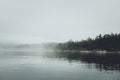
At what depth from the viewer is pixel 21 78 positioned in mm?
55094

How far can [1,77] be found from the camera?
2199 inches

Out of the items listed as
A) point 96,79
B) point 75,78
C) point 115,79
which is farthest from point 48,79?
point 115,79

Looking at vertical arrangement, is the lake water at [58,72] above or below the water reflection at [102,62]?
below

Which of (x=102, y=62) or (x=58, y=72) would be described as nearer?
(x=58, y=72)

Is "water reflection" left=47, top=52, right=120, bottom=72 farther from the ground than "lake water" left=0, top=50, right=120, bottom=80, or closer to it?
farther from the ground

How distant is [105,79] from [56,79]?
10431 millimetres

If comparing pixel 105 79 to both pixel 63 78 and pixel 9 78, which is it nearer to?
pixel 63 78

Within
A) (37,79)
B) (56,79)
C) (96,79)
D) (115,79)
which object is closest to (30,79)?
(37,79)

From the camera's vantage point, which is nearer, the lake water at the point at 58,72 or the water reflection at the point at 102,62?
the lake water at the point at 58,72

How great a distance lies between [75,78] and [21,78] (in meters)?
11.9

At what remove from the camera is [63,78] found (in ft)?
180

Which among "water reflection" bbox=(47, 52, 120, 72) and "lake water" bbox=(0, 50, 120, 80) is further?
"water reflection" bbox=(47, 52, 120, 72)

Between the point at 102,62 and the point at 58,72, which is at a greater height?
the point at 102,62

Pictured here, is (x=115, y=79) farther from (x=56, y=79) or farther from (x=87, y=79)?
(x=56, y=79)
